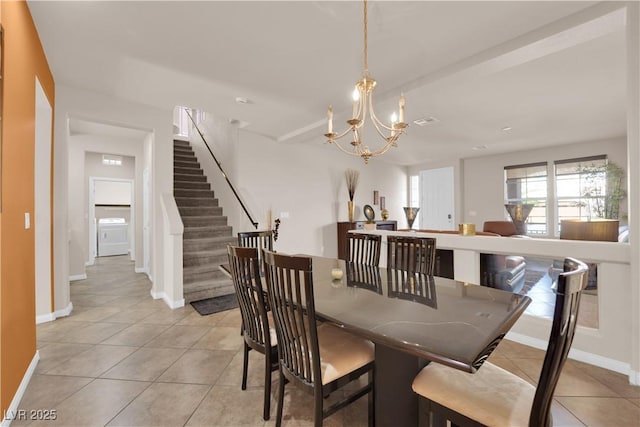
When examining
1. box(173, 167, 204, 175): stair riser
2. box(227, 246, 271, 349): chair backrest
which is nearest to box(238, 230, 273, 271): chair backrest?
box(227, 246, 271, 349): chair backrest

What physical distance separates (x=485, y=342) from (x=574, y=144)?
7.05 m

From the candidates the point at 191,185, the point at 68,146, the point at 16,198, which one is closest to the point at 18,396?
Result: the point at 16,198

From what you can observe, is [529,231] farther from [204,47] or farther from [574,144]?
[204,47]

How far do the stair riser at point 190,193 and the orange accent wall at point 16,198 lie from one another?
3071mm

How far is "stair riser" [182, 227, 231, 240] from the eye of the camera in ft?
14.9

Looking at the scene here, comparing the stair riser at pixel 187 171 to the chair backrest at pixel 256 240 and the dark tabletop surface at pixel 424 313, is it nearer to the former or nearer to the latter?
the chair backrest at pixel 256 240

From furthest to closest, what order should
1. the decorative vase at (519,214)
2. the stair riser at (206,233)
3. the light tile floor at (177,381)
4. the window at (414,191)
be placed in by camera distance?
the window at (414,191)
the decorative vase at (519,214)
the stair riser at (206,233)
the light tile floor at (177,381)

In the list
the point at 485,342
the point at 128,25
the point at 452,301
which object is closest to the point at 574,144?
the point at 452,301

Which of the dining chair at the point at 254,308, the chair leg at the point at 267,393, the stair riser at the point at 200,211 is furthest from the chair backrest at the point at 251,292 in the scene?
the stair riser at the point at 200,211

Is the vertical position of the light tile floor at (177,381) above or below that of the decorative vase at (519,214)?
below

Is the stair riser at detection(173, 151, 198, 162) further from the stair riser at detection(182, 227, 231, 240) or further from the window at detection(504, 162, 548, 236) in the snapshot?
the window at detection(504, 162, 548, 236)

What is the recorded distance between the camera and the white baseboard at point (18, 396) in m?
1.57

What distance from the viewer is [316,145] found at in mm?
6027

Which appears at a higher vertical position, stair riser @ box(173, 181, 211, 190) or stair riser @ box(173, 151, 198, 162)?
stair riser @ box(173, 151, 198, 162)
